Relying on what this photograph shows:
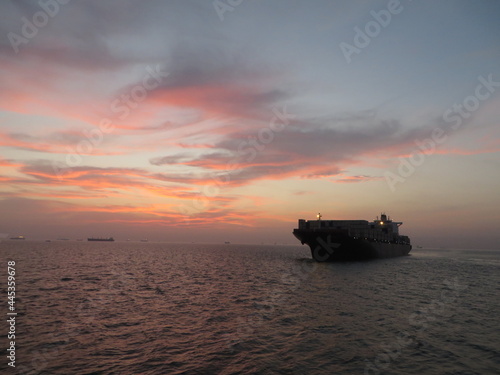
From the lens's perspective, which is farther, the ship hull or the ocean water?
the ship hull

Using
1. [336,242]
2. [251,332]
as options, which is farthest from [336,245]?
[251,332]

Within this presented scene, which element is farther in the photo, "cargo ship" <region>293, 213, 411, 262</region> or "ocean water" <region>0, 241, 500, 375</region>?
"cargo ship" <region>293, 213, 411, 262</region>

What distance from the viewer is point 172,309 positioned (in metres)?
27.2

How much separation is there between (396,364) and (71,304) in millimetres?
26117

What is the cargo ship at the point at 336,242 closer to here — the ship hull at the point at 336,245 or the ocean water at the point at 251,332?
the ship hull at the point at 336,245

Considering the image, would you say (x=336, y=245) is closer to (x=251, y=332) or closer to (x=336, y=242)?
(x=336, y=242)

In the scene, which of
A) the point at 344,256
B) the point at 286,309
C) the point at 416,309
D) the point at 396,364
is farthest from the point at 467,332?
the point at 344,256

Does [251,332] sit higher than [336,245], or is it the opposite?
[336,245]

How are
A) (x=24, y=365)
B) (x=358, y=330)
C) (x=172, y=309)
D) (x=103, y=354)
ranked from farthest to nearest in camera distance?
(x=172, y=309) → (x=358, y=330) → (x=103, y=354) → (x=24, y=365)

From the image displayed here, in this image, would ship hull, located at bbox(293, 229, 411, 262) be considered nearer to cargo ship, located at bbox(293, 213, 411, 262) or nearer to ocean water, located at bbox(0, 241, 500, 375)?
cargo ship, located at bbox(293, 213, 411, 262)

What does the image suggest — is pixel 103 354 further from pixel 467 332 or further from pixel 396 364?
pixel 467 332

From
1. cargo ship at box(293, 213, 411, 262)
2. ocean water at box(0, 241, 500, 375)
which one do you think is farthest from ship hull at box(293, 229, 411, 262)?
ocean water at box(0, 241, 500, 375)

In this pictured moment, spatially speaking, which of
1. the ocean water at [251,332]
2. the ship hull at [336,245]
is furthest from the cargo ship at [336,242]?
the ocean water at [251,332]

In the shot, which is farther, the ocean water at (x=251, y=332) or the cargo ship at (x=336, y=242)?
the cargo ship at (x=336, y=242)
